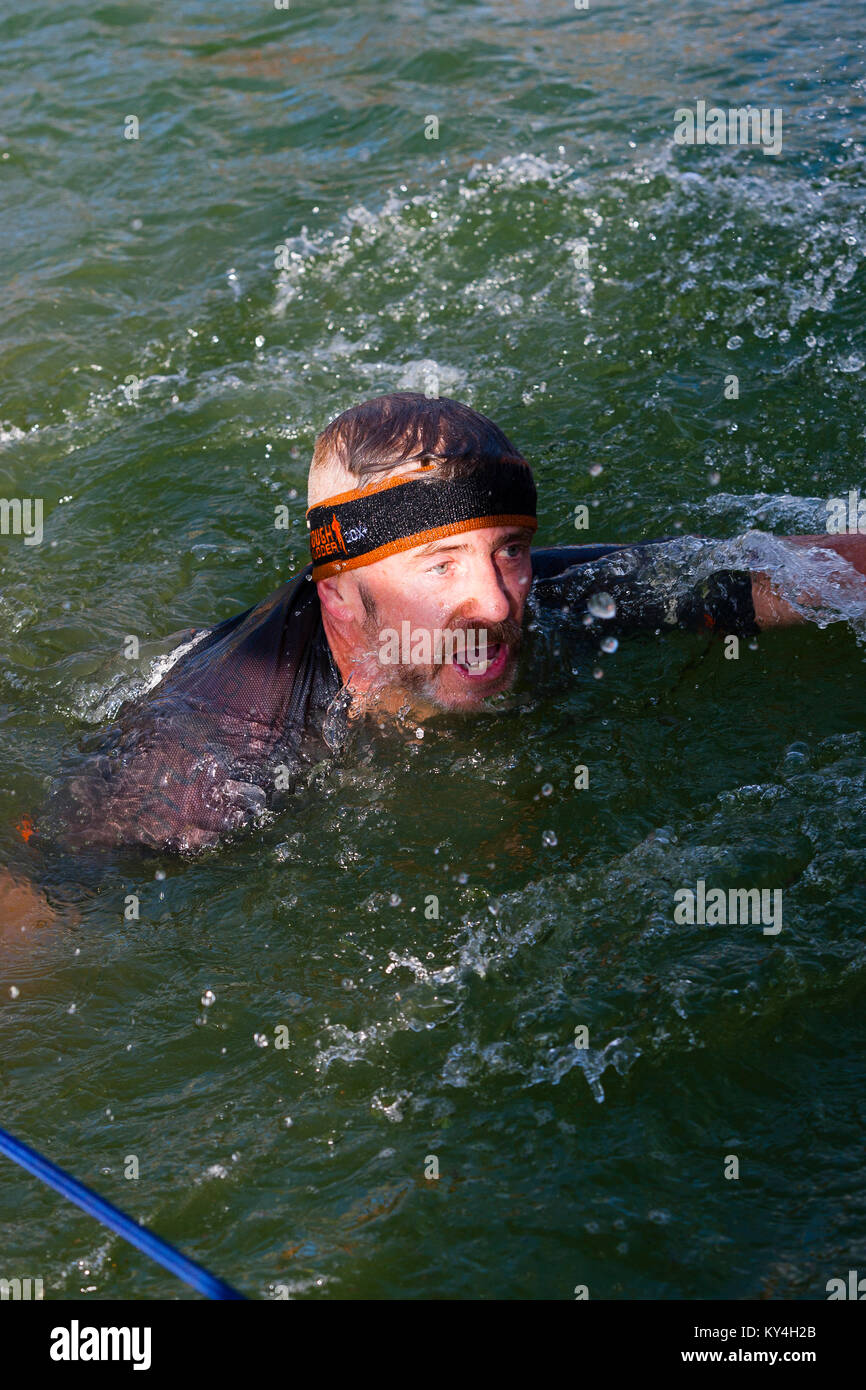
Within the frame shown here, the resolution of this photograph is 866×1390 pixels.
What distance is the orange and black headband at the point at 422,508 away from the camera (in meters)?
4.15

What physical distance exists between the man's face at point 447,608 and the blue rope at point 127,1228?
1.92 meters

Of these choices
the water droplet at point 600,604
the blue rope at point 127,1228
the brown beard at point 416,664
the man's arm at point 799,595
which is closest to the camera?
the blue rope at point 127,1228

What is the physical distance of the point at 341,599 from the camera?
4395 mm

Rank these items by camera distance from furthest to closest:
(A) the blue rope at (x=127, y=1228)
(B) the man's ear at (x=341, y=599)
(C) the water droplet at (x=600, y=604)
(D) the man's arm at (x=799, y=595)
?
→ (C) the water droplet at (x=600, y=604) < (D) the man's arm at (x=799, y=595) < (B) the man's ear at (x=341, y=599) < (A) the blue rope at (x=127, y=1228)

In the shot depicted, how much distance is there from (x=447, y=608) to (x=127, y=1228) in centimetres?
209

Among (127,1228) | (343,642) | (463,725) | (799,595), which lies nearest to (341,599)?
(343,642)

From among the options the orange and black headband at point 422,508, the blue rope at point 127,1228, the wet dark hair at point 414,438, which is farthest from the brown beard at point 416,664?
the blue rope at point 127,1228

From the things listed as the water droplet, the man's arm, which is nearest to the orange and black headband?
the water droplet

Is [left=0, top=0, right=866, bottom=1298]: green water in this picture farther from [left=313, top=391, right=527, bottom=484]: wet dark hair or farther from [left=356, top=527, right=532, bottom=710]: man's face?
[left=313, top=391, right=527, bottom=484]: wet dark hair

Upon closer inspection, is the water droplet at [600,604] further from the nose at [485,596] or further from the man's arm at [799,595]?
the nose at [485,596]

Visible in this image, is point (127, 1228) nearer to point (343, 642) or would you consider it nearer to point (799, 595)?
point (343, 642)

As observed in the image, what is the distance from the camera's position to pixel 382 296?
763 centimetres

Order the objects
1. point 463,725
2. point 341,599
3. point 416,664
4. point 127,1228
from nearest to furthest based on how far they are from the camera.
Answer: point 127,1228 < point 416,664 < point 341,599 < point 463,725
